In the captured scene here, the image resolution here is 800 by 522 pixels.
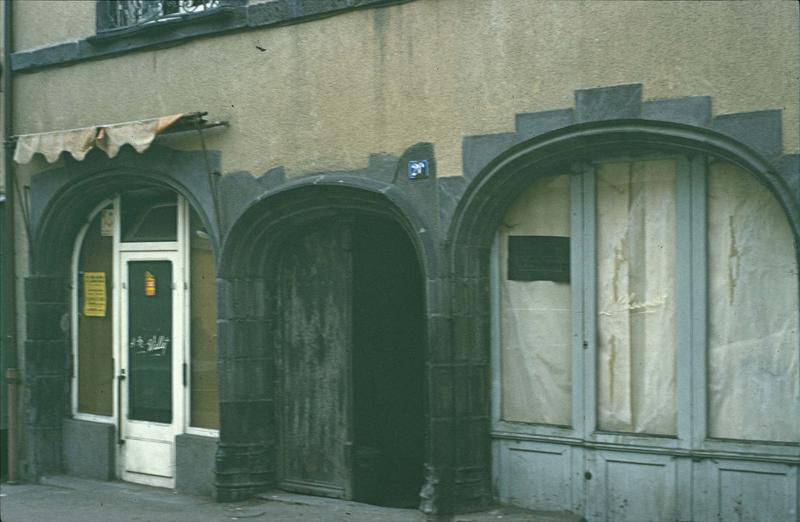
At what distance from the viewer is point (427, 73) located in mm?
8969

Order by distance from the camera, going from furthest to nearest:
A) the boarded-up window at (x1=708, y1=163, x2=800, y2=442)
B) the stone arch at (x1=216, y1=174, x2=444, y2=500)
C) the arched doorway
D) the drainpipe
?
1. the drainpipe
2. the arched doorway
3. the stone arch at (x1=216, y1=174, x2=444, y2=500)
4. the boarded-up window at (x1=708, y1=163, x2=800, y2=442)

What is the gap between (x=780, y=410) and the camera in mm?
7715

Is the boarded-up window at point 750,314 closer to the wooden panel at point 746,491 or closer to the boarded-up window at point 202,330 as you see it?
the wooden panel at point 746,491

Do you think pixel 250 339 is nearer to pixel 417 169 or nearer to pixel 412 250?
pixel 412 250

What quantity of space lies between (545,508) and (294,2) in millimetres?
4601

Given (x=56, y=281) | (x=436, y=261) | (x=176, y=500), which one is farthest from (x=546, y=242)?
(x=56, y=281)

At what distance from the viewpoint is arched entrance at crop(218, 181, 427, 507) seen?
9906 millimetres

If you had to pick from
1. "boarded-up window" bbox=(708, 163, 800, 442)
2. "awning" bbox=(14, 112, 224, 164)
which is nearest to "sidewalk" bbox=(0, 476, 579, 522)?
"boarded-up window" bbox=(708, 163, 800, 442)

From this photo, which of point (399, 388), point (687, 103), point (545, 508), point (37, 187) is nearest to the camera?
point (687, 103)

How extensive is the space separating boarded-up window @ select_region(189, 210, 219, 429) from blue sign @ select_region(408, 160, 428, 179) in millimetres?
2488

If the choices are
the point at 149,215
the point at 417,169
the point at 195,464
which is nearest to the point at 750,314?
the point at 417,169

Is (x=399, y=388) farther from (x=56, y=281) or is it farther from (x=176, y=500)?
(x=56, y=281)

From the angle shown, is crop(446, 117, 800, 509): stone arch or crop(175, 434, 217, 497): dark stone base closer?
crop(446, 117, 800, 509): stone arch

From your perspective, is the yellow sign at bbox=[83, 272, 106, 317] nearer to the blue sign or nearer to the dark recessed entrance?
the dark recessed entrance
